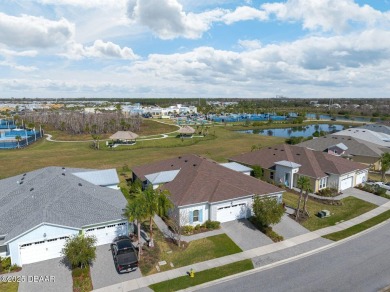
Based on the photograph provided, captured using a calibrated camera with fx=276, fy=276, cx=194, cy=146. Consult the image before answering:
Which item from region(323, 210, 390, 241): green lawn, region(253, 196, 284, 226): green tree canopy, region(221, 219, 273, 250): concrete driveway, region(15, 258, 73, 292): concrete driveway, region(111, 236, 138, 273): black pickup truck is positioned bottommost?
region(323, 210, 390, 241): green lawn

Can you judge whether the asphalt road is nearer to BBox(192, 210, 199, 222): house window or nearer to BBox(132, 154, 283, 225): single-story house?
BBox(132, 154, 283, 225): single-story house

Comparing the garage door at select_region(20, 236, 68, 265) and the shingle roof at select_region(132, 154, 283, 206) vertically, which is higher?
the shingle roof at select_region(132, 154, 283, 206)

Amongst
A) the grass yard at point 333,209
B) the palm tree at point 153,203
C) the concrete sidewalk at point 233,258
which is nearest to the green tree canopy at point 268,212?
the concrete sidewalk at point 233,258

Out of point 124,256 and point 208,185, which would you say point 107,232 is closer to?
point 124,256

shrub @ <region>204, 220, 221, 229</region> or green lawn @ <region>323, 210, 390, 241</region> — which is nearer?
green lawn @ <region>323, 210, 390, 241</region>

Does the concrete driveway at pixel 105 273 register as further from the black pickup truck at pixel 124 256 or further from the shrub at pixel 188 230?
the shrub at pixel 188 230

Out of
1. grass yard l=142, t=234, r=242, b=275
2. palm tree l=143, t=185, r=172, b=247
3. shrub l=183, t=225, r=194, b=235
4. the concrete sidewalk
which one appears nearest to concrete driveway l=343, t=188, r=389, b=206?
the concrete sidewalk

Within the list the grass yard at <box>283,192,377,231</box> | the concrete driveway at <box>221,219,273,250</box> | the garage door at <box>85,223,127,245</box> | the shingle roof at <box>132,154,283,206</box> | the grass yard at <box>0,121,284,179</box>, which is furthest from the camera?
the grass yard at <box>0,121,284,179</box>

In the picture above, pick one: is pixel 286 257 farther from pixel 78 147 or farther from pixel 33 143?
pixel 33 143
